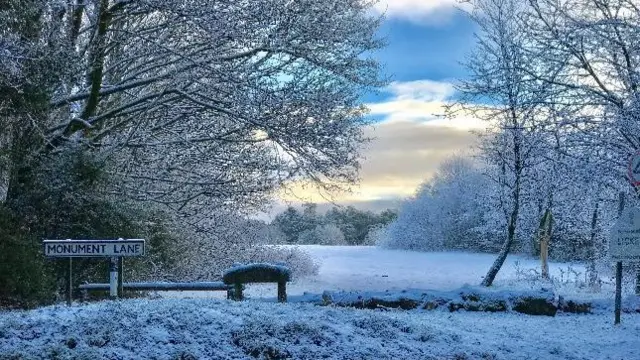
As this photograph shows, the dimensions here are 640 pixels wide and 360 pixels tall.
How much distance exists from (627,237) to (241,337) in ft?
25.0

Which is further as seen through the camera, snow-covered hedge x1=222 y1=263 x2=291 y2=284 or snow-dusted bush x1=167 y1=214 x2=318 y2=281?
snow-dusted bush x1=167 y1=214 x2=318 y2=281

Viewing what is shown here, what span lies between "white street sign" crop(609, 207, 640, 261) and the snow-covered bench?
17.4 ft

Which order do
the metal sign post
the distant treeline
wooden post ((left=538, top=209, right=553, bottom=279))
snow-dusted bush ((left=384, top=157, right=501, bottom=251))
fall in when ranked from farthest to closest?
the distant treeline
snow-dusted bush ((left=384, top=157, right=501, bottom=251))
wooden post ((left=538, top=209, right=553, bottom=279))
the metal sign post

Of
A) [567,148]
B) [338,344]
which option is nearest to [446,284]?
[567,148]

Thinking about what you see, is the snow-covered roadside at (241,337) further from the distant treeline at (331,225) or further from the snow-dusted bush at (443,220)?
the distant treeline at (331,225)

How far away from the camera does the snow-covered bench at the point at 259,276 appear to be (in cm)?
1260

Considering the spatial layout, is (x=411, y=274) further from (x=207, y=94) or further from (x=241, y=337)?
(x=241, y=337)

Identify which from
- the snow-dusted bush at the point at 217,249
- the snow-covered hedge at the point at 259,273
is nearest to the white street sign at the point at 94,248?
the snow-covered hedge at the point at 259,273

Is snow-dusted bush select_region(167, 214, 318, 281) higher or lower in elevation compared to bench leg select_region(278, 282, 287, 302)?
higher

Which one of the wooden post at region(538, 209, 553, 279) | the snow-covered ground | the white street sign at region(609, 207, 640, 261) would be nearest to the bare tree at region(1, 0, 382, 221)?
the snow-covered ground

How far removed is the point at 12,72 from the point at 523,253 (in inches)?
1264

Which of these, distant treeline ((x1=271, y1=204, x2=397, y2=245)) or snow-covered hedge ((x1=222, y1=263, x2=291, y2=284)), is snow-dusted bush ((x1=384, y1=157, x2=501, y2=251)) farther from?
snow-covered hedge ((x1=222, y1=263, x2=291, y2=284))

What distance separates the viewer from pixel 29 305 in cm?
1329

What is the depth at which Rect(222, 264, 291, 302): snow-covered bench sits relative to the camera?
41.3 ft
